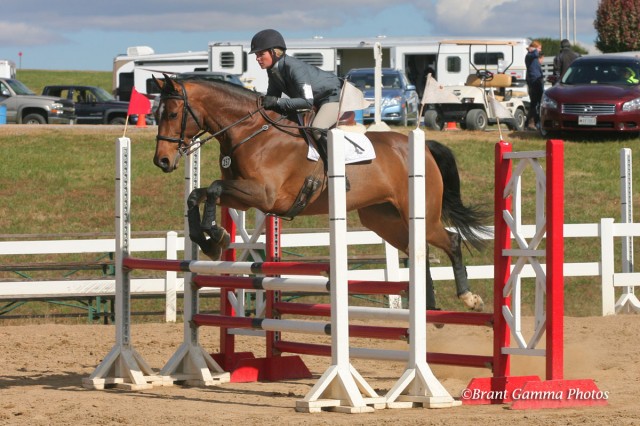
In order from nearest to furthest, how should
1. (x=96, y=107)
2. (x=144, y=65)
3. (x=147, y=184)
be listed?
(x=147, y=184) → (x=96, y=107) → (x=144, y=65)

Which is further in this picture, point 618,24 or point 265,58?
point 618,24

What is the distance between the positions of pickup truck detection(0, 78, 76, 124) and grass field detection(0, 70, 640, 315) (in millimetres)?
4554

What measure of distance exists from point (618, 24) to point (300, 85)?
4249 centimetres

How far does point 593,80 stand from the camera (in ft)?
65.9

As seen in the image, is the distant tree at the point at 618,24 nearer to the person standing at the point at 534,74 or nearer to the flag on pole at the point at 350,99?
the person standing at the point at 534,74

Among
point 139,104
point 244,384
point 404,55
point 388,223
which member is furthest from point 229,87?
point 404,55

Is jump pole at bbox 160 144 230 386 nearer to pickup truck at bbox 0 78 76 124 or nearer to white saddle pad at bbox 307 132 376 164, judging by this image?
white saddle pad at bbox 307 132 376 164

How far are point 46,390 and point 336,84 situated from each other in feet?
9.55

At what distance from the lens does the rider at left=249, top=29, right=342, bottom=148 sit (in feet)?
25.8

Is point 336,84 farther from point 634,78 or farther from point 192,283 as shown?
point 634,78

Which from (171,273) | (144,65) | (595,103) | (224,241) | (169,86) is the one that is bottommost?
(171,273)

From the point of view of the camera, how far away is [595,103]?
19.2 metres

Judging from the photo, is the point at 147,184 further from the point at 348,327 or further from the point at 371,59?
the point at 371,59

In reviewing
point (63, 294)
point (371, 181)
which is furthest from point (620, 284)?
point (63, 294)
